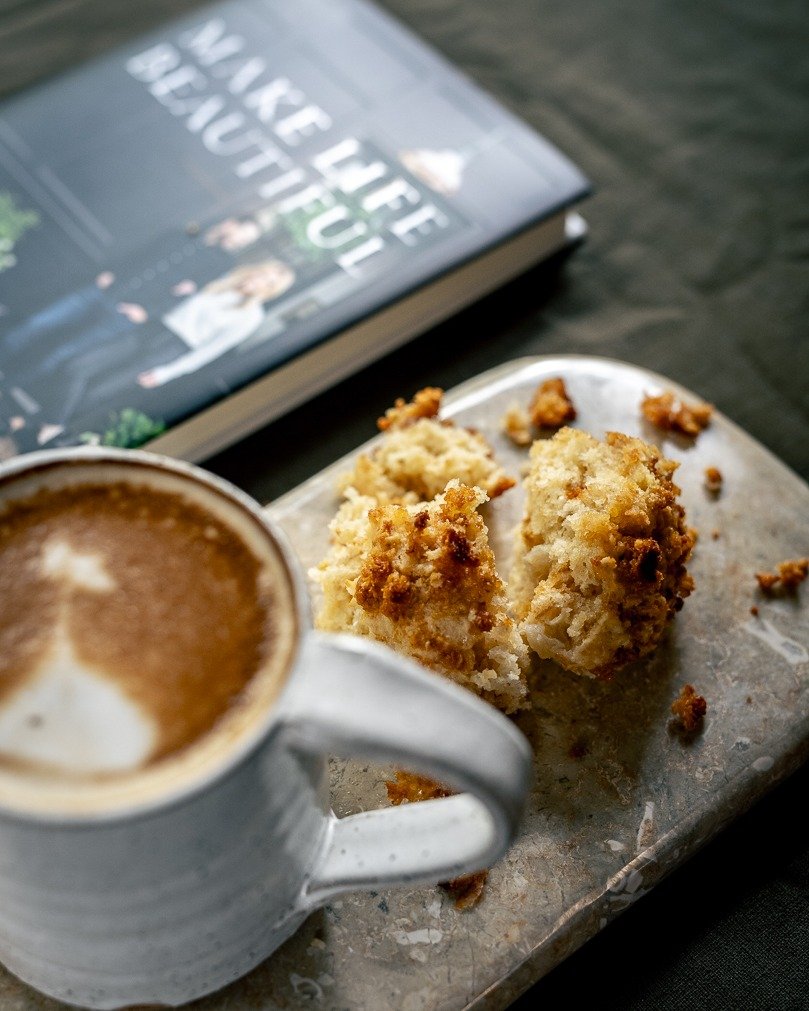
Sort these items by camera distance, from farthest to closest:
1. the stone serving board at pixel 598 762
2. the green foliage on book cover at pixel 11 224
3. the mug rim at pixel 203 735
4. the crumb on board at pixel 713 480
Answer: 1. the green foliage on book cover at pixel 11 224
2. the crumb on board at pixel 713 480
3. the stone serving board at pixel 598 762
4. the mug rim at pixel 203 735

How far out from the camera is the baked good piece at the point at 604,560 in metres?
0.74

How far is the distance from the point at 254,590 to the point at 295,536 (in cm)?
32

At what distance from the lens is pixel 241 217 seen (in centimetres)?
108

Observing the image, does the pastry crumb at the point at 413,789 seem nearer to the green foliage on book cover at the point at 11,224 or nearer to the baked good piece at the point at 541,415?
the baked good piece at the point at 541,415

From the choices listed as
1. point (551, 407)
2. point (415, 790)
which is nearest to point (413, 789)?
point (415, 790)

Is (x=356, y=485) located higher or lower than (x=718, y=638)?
higher

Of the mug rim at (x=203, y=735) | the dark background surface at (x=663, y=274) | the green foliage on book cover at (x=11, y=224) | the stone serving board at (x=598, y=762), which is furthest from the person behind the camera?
the green foliage on book cover at (x=11, y=224)

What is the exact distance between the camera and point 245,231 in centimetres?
107

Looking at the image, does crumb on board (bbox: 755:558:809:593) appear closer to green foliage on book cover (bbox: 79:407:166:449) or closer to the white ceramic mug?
the white ceramic mug

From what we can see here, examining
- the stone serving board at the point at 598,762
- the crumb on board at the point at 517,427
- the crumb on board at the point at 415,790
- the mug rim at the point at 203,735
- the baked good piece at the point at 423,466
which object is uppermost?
the mug rim at the point at 203,735

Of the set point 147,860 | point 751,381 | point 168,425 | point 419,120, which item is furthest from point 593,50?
point 147,860

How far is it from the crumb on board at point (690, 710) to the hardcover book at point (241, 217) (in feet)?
1.47

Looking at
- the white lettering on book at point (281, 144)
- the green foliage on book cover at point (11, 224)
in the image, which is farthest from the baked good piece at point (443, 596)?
the green foliage on book cover at point (11, 224)

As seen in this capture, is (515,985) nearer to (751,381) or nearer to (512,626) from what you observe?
(512,626)
